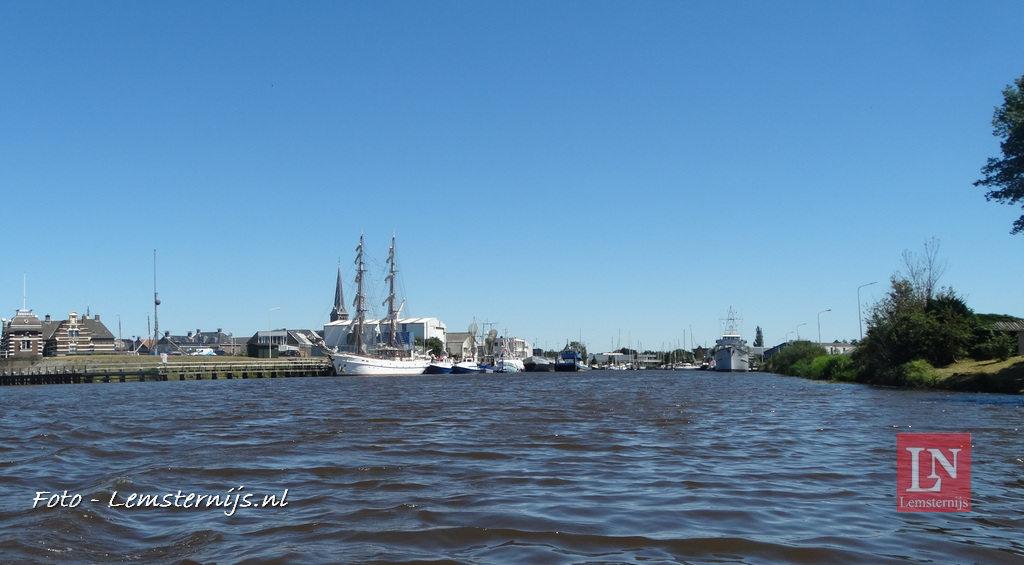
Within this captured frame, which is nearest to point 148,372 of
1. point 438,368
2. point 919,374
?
point 438,368

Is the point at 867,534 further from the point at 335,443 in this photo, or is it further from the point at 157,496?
the point at 335,443

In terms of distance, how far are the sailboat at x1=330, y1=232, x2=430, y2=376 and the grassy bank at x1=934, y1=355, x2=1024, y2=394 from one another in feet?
221

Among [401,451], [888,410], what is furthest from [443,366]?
[401,451]

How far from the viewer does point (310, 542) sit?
24.4 feet

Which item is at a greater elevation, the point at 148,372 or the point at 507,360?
the point at 148,372

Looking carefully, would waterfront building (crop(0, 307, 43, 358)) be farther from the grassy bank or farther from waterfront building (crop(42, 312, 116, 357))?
the grassy bank

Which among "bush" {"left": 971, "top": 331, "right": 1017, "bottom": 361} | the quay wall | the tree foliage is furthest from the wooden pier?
"bush" {"left": 971, "top": 331, "right": 1017, "bottom": 361}

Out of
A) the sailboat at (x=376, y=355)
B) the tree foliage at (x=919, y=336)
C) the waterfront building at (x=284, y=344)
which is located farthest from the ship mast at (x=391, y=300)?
the tree foliage at (x=919, y=336)

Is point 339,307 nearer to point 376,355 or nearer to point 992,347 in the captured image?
point 376,355

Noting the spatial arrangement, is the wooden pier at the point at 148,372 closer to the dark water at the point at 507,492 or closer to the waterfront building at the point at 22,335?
the waterfront building at the point at 22,335

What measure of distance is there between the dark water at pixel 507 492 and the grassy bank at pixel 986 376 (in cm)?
1352
